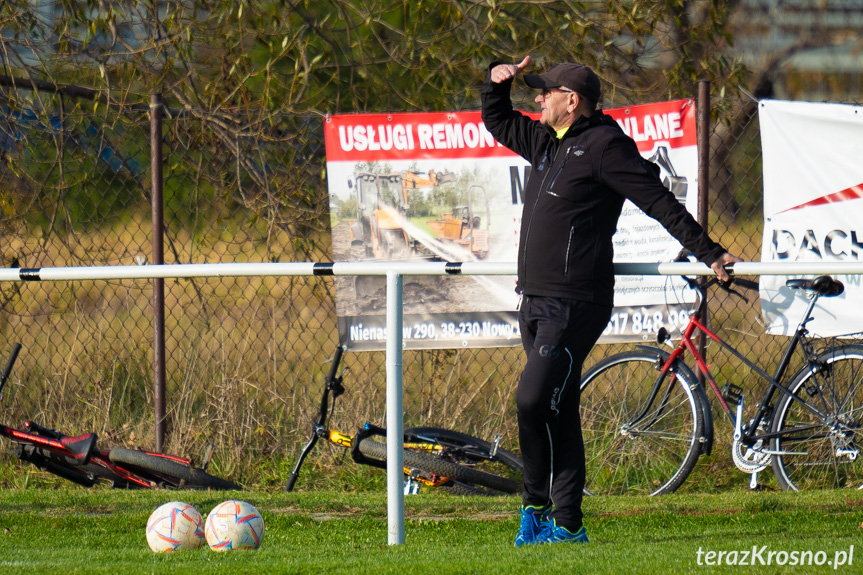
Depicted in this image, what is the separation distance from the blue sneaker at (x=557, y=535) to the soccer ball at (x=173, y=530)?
1.47 meters

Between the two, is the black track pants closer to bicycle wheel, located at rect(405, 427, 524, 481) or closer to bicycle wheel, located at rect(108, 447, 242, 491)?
bicycle wheel, located at rect(405, 427, 524, 481)

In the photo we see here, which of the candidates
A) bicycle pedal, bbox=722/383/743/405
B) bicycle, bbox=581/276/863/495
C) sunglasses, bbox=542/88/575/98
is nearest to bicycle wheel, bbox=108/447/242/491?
bicycle, bbox=581/276/863/495

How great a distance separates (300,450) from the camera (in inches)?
269

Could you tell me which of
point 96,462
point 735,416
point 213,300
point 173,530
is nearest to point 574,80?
point 173,530

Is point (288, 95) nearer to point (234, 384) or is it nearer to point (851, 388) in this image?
point (234, 384)

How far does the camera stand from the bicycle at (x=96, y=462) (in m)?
6.21

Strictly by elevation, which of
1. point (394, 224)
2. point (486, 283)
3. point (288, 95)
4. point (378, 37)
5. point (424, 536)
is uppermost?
point (378, 37)

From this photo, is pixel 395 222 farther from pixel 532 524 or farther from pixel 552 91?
pixel 532 524

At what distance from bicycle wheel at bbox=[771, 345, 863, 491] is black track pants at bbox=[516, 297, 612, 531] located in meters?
2.23

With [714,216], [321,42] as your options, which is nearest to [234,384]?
[321,42]

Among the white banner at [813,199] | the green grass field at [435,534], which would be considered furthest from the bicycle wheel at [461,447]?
the white banner at [813,199]

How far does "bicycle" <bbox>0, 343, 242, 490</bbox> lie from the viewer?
6.21 m

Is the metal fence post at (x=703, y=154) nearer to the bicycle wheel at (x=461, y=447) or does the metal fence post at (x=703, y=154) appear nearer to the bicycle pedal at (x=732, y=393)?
the bicycle pedal at (x=732, y=393)

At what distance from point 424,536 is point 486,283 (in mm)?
2339
